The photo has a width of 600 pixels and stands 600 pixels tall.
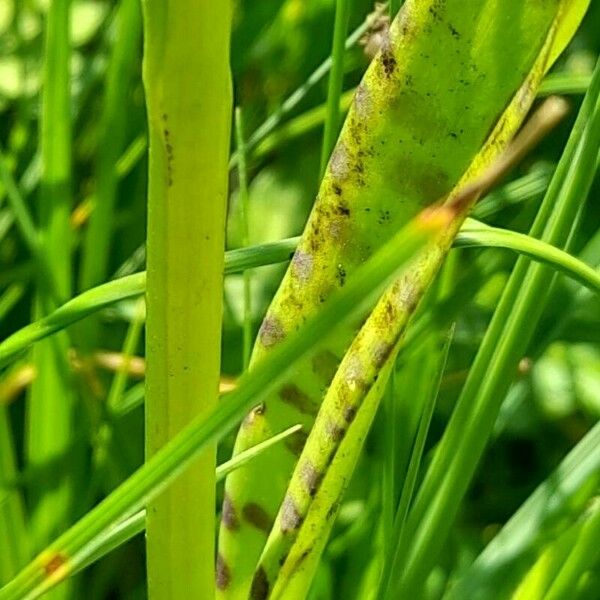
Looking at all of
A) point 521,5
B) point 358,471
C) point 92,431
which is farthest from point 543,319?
point 521,5

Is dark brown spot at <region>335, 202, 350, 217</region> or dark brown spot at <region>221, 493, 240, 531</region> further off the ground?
dark brown spot at <region>335, 202, 350, 217</region>

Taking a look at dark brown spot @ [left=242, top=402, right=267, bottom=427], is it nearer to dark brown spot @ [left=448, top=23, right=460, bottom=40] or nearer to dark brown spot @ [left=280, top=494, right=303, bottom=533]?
dark brown spot @ [left=280, top=494, right=303, bottom=533]

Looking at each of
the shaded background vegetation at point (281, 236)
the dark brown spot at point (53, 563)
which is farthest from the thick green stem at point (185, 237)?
the shaded background vegetation at point (281, 236)

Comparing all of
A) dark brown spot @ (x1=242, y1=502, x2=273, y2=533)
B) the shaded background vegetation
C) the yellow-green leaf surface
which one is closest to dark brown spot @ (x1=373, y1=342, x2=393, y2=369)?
the yellow-green leaf surface

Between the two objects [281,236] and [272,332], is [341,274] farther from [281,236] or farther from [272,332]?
[281,236]

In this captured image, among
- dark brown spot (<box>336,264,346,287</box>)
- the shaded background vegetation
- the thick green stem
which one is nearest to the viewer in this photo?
the thick green stem

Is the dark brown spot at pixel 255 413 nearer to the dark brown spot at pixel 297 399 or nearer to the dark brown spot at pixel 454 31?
the dark brown spot at pixel 297 399

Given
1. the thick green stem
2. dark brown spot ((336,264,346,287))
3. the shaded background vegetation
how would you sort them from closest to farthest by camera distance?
the thick green stem, dark brown spot ((336,264,346,287)), the shaded background vegetation
